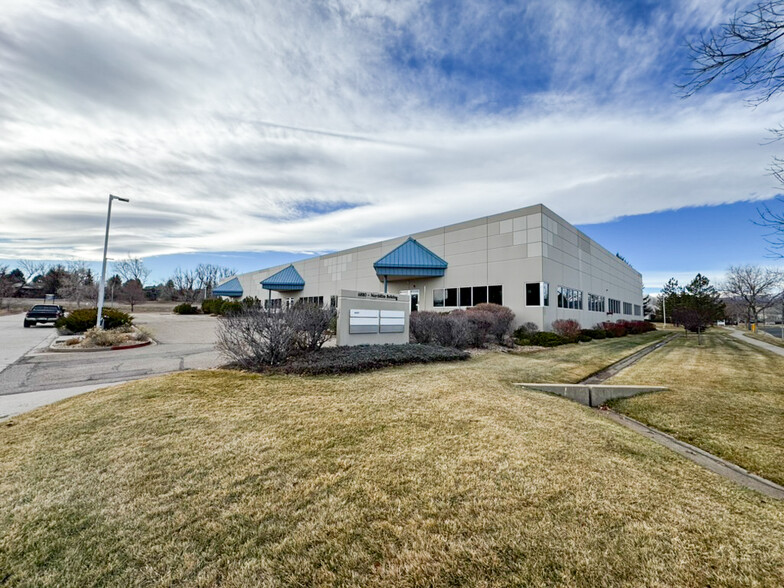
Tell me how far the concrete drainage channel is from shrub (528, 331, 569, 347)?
653 cm

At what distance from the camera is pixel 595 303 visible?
28.9m

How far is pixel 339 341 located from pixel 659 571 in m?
9.26

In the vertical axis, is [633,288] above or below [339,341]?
above

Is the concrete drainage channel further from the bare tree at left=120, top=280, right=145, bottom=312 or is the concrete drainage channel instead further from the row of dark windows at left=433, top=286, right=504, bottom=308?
the bare tree at left=120, top=280, right=145, bottom=312

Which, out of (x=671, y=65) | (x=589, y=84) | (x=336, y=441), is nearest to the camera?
(x=336, y=441)

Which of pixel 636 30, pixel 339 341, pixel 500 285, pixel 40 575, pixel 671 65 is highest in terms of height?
pixel 636 30

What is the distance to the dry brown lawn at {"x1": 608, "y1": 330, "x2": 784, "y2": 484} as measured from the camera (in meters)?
4.88

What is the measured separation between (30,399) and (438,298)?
67.3 ft

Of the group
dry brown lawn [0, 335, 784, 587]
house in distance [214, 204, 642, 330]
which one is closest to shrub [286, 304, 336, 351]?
dry brown lawn [0, 335, 784, 587]

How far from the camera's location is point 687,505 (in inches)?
124

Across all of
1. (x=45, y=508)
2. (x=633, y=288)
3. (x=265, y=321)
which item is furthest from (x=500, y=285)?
(x=633, y=288)

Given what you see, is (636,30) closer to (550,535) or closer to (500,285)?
(550,535)

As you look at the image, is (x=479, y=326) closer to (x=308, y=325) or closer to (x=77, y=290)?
(x=308, y=325)

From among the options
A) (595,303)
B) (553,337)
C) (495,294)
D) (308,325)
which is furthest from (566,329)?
(308,325)
